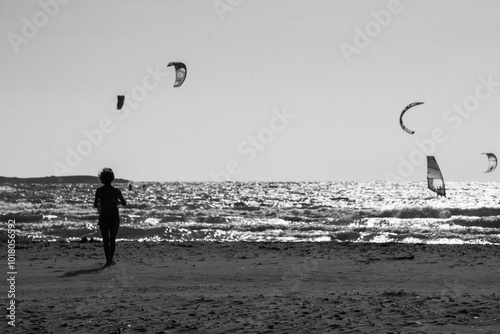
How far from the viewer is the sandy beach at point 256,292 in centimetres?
600

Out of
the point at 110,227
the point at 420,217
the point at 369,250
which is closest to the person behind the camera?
the point at 110,227

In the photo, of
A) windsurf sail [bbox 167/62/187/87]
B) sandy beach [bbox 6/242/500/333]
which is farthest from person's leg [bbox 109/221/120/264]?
windsurf sail [bbox 167/62/187/87]

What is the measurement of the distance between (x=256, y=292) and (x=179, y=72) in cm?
979

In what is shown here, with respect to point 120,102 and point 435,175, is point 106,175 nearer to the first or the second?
point 120,102

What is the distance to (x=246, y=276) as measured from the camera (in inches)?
368

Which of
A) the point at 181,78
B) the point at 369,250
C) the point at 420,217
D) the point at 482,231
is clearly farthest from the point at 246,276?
the point at 420,217

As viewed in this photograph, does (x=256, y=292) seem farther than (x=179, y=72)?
No

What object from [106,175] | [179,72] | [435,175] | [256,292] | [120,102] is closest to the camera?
[256,292]

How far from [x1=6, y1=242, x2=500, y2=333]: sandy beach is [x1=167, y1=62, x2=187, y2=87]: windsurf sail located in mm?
4969

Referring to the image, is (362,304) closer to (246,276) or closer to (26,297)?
(246,276)

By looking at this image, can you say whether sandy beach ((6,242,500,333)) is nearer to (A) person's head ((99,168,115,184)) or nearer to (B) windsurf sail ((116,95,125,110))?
(A) person's head ((99,168,115,184))

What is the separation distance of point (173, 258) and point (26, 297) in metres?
4.48

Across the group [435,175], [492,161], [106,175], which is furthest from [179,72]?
[492,161]

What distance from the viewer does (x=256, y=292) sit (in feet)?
26.0
